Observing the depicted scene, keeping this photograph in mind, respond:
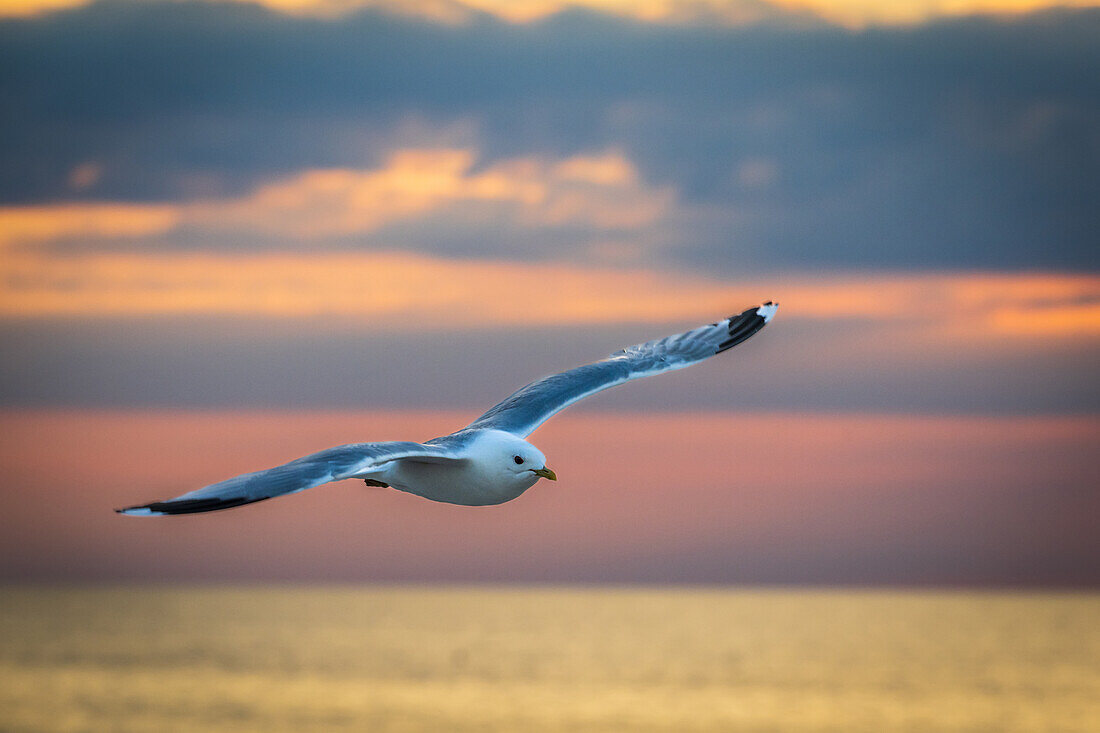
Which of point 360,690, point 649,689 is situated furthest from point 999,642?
point 360,690

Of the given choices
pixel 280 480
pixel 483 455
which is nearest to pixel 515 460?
pixel 483 455

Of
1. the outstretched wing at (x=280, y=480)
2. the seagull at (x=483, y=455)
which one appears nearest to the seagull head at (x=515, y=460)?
the seagull at (x=483, y=455)

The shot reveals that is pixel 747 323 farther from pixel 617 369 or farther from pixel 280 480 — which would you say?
pixel 280 480

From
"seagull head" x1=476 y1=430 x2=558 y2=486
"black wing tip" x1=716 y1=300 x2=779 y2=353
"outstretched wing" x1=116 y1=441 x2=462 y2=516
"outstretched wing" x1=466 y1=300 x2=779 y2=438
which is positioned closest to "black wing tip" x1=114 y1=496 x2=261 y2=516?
"outstretched wing" x1=116 y1=441 x2=462 y2=516

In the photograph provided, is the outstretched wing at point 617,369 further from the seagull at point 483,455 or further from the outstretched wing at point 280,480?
the outstretched wing at point 280,480

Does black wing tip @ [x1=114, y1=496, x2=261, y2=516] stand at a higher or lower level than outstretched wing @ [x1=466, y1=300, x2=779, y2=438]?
lower

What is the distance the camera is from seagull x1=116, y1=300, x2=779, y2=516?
13391mm

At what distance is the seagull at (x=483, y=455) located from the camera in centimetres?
1339

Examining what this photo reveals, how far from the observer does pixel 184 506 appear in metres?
13.0

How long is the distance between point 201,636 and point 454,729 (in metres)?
95.8

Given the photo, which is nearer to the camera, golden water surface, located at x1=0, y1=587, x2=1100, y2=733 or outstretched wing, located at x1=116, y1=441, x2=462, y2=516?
outstretched wing, located at x1=116, y1=441, x2=462, y2=516

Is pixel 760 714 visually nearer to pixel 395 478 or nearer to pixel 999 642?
pixel 999 642

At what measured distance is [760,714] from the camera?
112812 millimetres

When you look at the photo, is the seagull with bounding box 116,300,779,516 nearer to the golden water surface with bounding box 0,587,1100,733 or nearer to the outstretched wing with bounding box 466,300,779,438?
the outstretched wing with bounding box 466,300,779,438
